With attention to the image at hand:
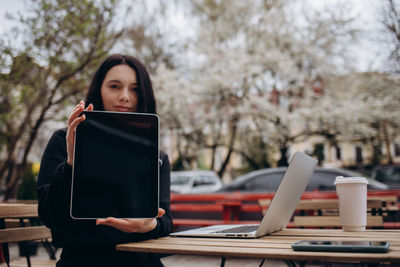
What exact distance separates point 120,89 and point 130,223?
0.78 meters

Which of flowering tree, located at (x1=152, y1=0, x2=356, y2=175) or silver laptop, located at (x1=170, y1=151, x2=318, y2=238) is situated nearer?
silver laptop, located at (x1=170, y1=151, x2=318, y2=238)

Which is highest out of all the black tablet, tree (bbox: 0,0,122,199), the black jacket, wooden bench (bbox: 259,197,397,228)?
tree (bbox: 0,0,122,199)

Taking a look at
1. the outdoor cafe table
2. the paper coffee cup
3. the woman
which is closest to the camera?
the outdoor cafe table

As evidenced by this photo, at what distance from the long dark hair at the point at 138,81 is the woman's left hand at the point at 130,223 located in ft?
2.18

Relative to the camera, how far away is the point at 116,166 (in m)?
1.26

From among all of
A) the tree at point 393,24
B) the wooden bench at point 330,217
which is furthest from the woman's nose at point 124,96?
the tree at point 393,24

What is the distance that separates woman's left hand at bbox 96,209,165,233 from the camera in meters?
1.25

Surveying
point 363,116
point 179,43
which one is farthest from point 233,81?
point 363,116

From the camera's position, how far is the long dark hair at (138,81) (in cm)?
190

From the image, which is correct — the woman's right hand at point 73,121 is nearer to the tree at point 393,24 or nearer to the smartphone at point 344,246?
the smartphone at point 344,246

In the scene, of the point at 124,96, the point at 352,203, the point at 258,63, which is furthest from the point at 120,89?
the point at 258,63

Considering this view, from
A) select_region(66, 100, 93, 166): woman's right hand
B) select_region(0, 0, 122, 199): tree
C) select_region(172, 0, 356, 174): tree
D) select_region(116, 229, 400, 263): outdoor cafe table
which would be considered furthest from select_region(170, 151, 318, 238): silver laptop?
select_region(172, 0, 356, 174): tree

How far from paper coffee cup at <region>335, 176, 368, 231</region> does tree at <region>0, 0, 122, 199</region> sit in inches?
206

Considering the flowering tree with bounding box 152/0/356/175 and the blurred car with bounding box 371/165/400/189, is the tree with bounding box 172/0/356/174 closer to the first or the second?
the flowering tree with bounding box 152/0/356/175
